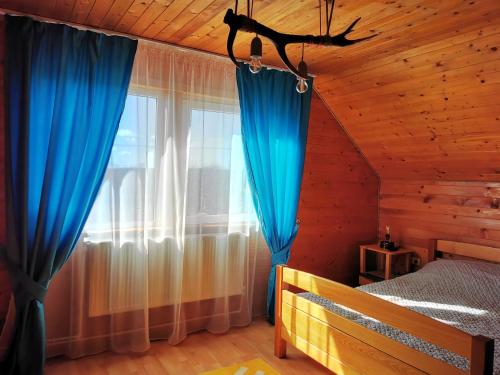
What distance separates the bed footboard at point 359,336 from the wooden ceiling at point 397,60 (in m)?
1.61

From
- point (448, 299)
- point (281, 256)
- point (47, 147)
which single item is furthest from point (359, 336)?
point (47, 147)

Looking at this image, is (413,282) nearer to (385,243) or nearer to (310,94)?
(385,243)

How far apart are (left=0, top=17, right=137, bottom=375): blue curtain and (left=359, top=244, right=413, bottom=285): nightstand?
2708mm

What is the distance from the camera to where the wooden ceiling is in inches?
84.9

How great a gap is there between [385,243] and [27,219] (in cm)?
316

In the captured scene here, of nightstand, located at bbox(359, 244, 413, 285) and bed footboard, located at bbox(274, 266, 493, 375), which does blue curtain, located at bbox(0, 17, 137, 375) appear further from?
nightstand, located at bbox(359, 244, 413, 285)

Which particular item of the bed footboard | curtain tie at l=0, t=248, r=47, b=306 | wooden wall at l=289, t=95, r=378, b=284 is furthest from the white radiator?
→ wooden wall at l=289, t=95, r=378, b=284

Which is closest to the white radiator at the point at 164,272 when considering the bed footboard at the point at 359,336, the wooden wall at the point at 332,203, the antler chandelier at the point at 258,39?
the bed footboard at the point at 359,336

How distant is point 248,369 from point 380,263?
86.4 inches

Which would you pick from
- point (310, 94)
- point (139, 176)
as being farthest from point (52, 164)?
point (310, 94)

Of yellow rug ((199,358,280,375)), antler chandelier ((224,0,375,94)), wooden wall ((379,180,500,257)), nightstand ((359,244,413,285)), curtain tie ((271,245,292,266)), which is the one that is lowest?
yellow rug ((199,358,280,375))

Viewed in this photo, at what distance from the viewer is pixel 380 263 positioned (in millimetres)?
4117

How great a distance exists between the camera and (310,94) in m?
3.48

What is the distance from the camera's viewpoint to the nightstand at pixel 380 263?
371cm
